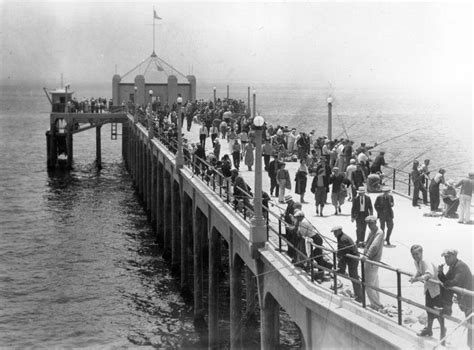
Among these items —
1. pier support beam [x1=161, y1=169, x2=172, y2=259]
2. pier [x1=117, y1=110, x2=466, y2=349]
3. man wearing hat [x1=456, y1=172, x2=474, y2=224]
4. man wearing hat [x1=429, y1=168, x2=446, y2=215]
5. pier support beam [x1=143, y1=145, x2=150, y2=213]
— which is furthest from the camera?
pier support beam [x1=143, y1=145, x2=150, y2=213]

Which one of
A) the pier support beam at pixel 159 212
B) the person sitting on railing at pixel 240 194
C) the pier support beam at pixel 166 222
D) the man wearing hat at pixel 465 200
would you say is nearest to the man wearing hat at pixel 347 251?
the person sitting on railing at pixel 240 194

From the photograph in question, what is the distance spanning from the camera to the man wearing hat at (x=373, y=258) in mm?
10594

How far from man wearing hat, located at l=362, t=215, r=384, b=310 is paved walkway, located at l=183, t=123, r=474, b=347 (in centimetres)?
40

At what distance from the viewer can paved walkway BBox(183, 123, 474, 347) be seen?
11782 millimetres

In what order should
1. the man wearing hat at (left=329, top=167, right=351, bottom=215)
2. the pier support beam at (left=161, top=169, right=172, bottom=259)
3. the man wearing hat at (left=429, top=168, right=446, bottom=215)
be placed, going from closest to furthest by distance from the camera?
the man wearing hat at (left=329, top=167, right=351, bottom=215)
the man wearing hat at (left=429, top=168, right=446, bottom=215)
the pier support beam at (left=161, top=169, right=172, bottom=259)

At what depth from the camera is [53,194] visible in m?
44.6

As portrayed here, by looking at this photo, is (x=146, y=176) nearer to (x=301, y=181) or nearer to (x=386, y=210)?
(x=301, y=181)

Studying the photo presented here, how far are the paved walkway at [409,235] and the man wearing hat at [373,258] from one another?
402 millimetres

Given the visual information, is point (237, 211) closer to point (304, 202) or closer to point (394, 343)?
point (304, 202)

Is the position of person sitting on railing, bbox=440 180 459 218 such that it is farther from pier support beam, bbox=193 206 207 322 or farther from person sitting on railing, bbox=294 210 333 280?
pier support beam, bbox=193 206 207 322

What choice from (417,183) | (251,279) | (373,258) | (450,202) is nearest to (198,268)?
(251,279)

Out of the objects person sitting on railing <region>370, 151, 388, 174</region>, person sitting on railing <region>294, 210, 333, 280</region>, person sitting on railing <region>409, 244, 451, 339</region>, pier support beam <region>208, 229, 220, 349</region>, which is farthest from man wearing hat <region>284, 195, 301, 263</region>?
person sitting on railing <region>370, 151, 388, 174</region>

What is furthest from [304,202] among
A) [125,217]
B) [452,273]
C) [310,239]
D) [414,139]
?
[414,139]

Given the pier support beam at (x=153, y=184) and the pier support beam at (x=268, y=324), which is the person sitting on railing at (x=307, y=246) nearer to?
the pier support beam at (x=268, y=324)
